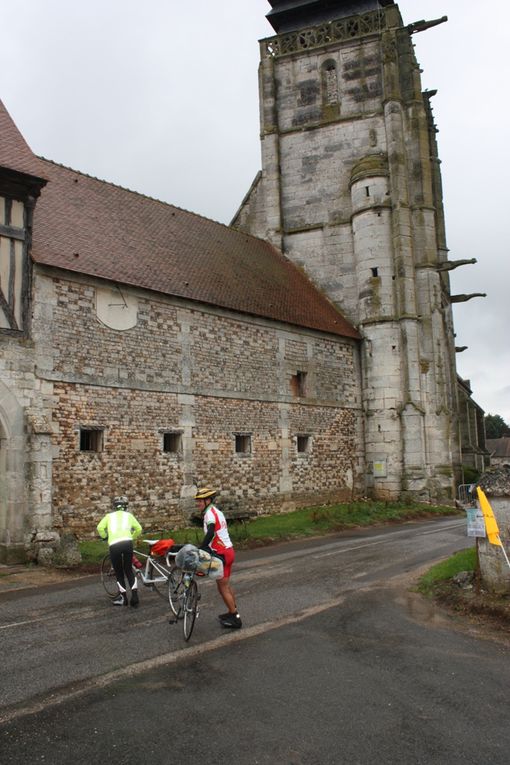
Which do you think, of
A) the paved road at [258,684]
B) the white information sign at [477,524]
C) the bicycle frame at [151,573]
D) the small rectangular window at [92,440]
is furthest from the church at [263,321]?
the white information sign at [477,524]

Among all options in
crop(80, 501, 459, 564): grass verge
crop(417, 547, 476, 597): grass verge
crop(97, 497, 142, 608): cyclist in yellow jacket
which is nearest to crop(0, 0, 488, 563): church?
crop(80, 501, 459, 564): grass verge

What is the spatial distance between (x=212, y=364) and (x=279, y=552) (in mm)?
6023

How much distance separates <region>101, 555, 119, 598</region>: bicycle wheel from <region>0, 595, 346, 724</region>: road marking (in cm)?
257

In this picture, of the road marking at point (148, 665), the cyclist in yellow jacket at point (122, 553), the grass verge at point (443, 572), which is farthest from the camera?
the grass verge at point (443, 572)

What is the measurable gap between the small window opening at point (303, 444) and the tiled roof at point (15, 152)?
11.1 m

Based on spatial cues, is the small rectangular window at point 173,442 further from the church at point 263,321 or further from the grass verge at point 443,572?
the grass verge at point 443,572

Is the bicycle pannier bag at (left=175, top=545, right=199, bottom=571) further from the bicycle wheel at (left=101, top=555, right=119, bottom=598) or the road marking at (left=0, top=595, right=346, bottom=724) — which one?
the bicycle wheel at (left=101, top=555, right=119, bottom=598)

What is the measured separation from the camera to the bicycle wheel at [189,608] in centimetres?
621

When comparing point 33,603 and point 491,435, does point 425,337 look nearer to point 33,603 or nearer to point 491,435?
point 33,603

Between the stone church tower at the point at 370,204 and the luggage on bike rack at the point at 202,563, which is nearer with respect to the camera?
the luggage on bike rack at the point at 202,563

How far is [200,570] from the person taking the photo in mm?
6508

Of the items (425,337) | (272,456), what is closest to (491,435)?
(425,337)

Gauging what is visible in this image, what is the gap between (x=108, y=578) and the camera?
30.7 ft

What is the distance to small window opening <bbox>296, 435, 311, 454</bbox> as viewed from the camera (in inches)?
782
